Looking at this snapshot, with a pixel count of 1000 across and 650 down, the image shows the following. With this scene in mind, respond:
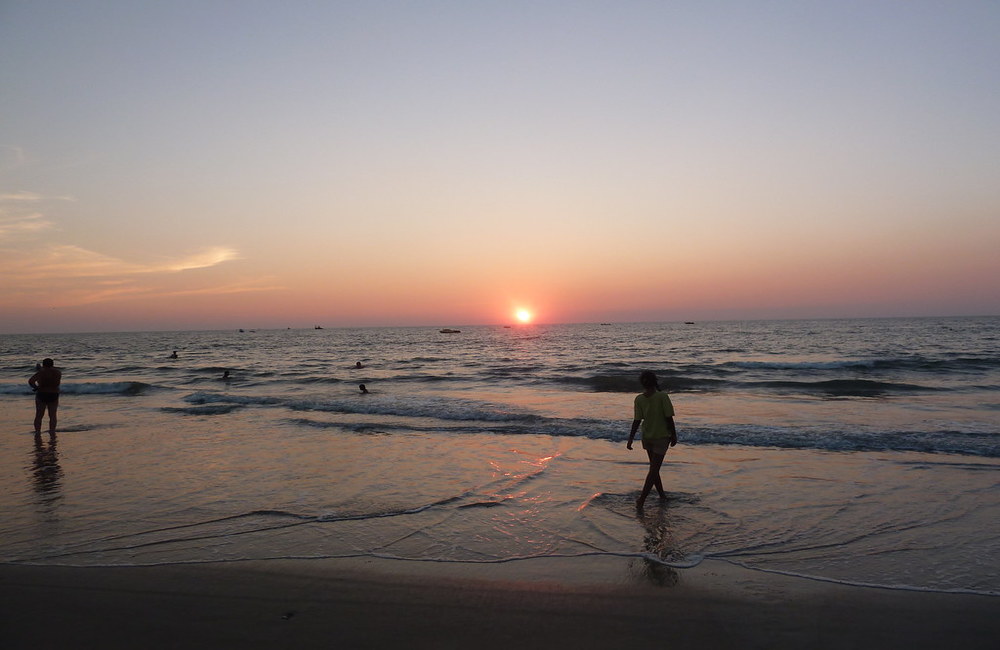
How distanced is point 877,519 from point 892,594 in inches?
99.9

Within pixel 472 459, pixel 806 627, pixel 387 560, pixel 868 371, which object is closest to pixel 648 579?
pixel 806 627

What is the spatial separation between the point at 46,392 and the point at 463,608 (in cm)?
1516

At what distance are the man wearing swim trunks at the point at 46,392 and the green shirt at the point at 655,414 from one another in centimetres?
1476

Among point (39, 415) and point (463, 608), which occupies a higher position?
point (39, 415)

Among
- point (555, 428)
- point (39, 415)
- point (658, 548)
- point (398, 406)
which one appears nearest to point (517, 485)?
point (658, 548)

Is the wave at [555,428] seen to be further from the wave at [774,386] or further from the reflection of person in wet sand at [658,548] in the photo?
the wave at [774,386]

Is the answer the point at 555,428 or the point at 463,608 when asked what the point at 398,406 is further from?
the point at 463,608

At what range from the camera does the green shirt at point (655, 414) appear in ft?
26.6

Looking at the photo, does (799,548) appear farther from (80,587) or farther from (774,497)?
(80,587)

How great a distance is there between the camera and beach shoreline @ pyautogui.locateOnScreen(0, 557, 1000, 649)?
4.48 m

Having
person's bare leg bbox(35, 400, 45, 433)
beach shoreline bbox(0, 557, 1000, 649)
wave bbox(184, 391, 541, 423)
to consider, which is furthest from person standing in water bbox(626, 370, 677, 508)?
person's bare leg bbox(35, 400, 45, 433)

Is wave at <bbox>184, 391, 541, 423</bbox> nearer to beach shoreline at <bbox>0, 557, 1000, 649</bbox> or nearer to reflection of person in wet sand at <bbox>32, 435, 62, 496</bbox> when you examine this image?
reflection of person in wet sand at <bbox>32, 435, 62, 496</bbox>

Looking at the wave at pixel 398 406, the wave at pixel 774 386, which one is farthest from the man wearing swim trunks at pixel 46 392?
the wave at pixel 774 386

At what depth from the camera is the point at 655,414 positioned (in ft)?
26.8
